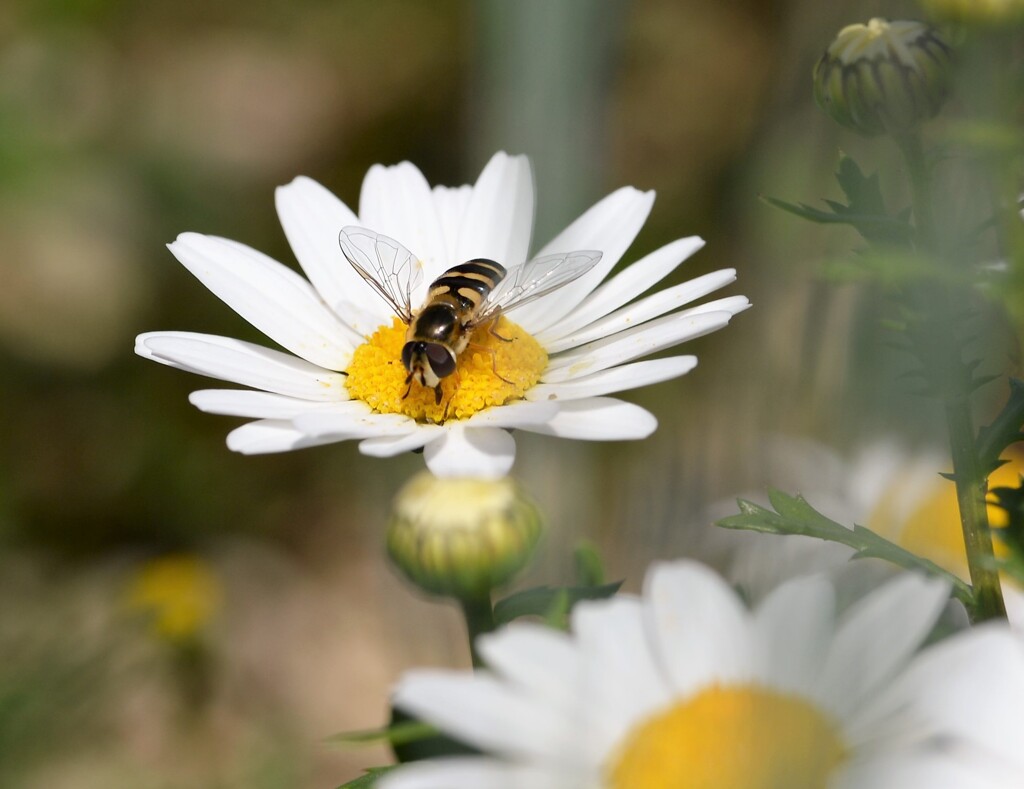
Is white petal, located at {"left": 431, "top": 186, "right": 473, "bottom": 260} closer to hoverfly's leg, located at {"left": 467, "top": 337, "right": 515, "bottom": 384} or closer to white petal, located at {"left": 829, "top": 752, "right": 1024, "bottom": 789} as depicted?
hoverfly's leg, located at {"left": 467, "top": 337, "right": 515, "bottom": 384}

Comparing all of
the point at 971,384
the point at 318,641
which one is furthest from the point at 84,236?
the point at 971,384

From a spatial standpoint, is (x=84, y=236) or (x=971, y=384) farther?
(x=84, y=236)

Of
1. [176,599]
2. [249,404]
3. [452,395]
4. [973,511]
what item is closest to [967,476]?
[973,511]

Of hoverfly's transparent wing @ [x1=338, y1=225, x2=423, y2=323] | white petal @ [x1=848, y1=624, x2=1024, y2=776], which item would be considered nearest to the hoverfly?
hoverfly's transparent wing @ [x1=338, y1=225, x2=423, y2=323]

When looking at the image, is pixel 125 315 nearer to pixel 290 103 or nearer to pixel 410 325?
pixel 290 103

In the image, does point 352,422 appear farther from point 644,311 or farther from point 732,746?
point 732,746

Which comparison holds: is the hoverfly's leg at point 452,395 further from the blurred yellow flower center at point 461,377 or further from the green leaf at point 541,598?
the green leaf at point 541,598

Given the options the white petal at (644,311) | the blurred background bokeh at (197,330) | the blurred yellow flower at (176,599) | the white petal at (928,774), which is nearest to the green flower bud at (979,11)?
the white petal at (644,311)
